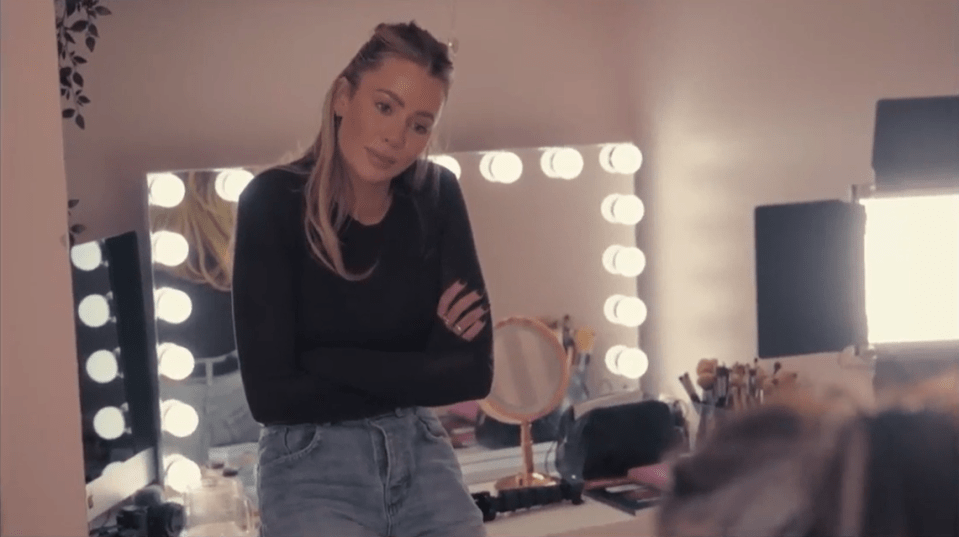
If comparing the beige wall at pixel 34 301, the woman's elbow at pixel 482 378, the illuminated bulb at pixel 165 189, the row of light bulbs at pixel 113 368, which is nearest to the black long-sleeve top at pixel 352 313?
the woman's elbow at pixel 482 378

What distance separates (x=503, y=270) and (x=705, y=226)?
444 mm

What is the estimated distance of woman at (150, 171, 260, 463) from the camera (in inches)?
79.0

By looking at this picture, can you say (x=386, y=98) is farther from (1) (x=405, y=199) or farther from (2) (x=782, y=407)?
(2) (x=782, y=407)

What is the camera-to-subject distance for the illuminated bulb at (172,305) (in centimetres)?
199

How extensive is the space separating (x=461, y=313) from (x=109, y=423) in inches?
29.2

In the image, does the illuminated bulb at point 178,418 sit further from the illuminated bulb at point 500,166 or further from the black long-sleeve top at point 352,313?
the illuminated bulb at point 500,166

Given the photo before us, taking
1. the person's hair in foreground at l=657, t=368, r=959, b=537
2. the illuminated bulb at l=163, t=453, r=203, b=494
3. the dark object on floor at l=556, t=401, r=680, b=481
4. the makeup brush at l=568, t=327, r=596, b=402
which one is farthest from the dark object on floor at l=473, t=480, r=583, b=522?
the person's hair in foreground at l=657, t=368, r=959, b=537

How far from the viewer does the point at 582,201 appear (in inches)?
94.0

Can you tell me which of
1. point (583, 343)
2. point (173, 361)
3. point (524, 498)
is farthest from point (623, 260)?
point (173, 361)

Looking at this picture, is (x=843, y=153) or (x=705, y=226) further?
(x=705, y=226)

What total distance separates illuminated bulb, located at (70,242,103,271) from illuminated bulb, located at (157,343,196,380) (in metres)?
0.24

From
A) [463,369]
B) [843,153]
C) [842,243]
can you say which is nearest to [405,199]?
[463,369]

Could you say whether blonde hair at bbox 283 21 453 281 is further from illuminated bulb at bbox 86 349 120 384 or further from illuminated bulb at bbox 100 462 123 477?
illuminated bulb at bbox 100 462 123 477

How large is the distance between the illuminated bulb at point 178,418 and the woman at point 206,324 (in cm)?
1
